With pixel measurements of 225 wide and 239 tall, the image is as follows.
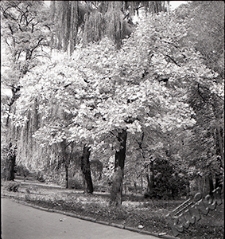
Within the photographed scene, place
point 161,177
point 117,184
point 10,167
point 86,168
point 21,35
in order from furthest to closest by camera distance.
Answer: point 86,168 → point 161,177 → point 117,184 → point 21,35 → point 10,167

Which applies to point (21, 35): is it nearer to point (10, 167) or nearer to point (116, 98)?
point (116, 98)

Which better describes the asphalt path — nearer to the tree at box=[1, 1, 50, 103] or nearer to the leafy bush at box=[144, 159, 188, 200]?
the tree at box=[1, 1, 50, 103]

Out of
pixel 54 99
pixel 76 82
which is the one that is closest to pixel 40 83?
pixel 54 99

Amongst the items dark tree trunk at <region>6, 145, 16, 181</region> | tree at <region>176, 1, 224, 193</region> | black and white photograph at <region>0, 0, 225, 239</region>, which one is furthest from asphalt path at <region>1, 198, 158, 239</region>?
tree at <region>176, 1, 224, 193</region>

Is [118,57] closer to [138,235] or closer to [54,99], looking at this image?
[54,99]

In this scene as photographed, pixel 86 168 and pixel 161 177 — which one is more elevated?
pixel 86 168

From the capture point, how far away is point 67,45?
4406 mm

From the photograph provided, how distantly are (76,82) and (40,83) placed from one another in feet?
2.18

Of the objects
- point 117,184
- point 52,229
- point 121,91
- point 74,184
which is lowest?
point 74,184

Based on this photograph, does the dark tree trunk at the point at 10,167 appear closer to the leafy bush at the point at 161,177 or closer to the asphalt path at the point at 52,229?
the asphalt path at the point at 52,229

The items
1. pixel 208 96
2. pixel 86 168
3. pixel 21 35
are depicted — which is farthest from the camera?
pixel 86 168

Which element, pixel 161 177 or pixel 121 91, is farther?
pixel 161 177

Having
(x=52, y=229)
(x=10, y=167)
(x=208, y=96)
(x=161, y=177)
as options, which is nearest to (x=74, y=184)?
Result: (x=161, y=177)

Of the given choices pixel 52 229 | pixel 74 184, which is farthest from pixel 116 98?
pixel 74 184
